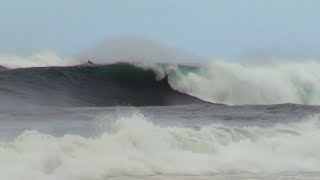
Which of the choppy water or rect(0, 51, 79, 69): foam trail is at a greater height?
rect(0, 51, 79, 69): foam trail

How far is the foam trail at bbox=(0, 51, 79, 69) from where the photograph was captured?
29848 millimetres

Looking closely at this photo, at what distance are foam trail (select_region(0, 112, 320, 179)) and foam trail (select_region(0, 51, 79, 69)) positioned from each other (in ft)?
64.8

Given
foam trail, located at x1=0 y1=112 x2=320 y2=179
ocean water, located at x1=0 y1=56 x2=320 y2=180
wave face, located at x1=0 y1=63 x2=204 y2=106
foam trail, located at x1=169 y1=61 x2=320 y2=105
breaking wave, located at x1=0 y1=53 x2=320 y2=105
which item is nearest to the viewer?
foam trail, located at x1=0 y1=112 x2=320 y2=179

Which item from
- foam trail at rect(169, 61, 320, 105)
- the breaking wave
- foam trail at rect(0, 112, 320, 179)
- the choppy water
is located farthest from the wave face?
foam trail at rect(0, 112, 320, 179)

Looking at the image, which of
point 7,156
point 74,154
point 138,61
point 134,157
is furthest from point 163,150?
point 138,61

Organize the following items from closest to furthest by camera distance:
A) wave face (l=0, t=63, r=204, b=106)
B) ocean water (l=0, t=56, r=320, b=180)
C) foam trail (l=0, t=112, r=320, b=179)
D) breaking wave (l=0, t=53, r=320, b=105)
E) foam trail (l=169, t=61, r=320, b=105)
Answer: foam trail (l=0, t=112, r=320, b=179)
ocean water (l=0, t=56, r=320, b=180)
wave face (l=0, t=63, r=204, b=106)
breaking wave (l=0, t=53, r=320, b=105)
foam trail (l=169, t=61, r=320, b=105)

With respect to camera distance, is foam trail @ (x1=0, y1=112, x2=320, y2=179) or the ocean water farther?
the ocean water

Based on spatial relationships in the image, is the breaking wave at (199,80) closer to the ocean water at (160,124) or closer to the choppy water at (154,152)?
the ocean water at (160,124)

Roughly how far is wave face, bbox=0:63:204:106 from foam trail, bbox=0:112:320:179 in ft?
34.8

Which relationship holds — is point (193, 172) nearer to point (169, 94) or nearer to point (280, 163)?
point (280, 163)

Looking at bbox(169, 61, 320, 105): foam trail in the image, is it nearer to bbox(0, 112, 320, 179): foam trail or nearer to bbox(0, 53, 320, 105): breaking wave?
bbox(0, 53, 320, 105): breaking wave

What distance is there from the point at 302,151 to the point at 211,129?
1.50 m

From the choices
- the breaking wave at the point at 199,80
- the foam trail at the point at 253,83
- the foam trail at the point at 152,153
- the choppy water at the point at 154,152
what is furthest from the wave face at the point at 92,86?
the foam trail at the point at 152,153

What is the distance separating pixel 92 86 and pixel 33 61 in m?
7.55
